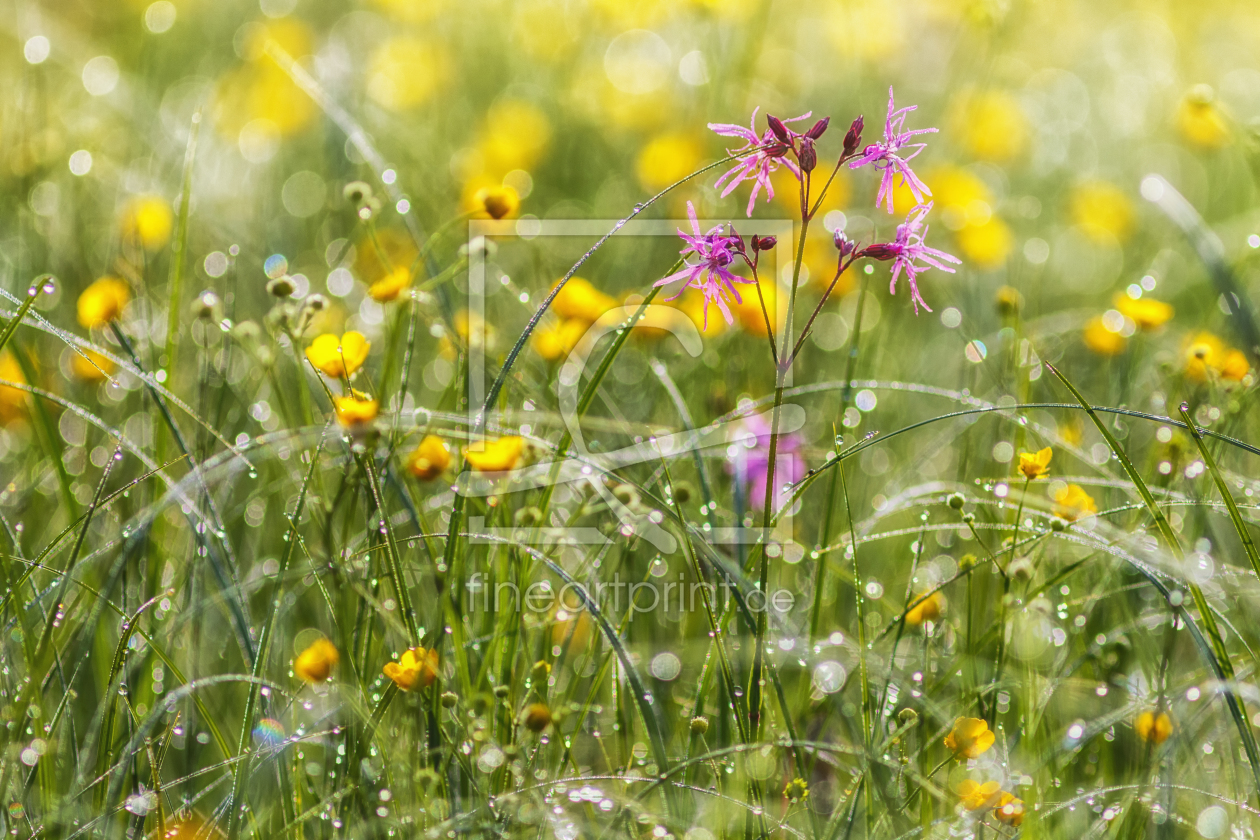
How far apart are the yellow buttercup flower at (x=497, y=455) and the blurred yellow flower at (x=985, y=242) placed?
164cm

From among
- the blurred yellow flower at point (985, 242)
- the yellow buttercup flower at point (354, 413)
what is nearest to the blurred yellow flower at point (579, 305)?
the yellow buttercup flower at point (354, 413)

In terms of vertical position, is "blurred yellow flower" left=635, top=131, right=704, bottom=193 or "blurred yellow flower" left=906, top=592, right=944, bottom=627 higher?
"blurred yellow flower" left=635, top=131, right=704, bottom=193

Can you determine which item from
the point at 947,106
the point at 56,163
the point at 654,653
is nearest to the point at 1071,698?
the point at 654,653

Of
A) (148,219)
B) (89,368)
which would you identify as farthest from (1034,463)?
(148,219)

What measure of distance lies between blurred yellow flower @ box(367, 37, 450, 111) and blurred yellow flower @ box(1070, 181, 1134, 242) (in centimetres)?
238

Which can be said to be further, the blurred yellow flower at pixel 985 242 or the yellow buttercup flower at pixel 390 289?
the blurred yellow flower at pixel 985 242

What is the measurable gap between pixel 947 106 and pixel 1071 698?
2584 mm

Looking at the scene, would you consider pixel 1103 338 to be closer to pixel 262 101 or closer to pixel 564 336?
pixel 564 336

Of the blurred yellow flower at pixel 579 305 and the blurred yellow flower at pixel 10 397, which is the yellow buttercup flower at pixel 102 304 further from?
the blurred yellow flower at pixel 579 305

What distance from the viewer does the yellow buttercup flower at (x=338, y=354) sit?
4.12ft

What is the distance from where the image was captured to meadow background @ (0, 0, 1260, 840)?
1.10m

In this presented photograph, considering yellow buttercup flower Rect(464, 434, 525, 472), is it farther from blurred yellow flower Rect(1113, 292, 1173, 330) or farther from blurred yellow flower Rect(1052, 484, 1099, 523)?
blurred yellow flower Rect(1113, 292, 1173, 330)

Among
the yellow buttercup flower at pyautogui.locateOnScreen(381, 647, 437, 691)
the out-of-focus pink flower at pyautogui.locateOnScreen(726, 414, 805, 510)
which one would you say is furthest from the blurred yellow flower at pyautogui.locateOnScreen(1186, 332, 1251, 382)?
the yellow buttercup flower at pyautogui.locateOnScreen(381, 647, 437, 691)

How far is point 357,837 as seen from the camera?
1.05 m
